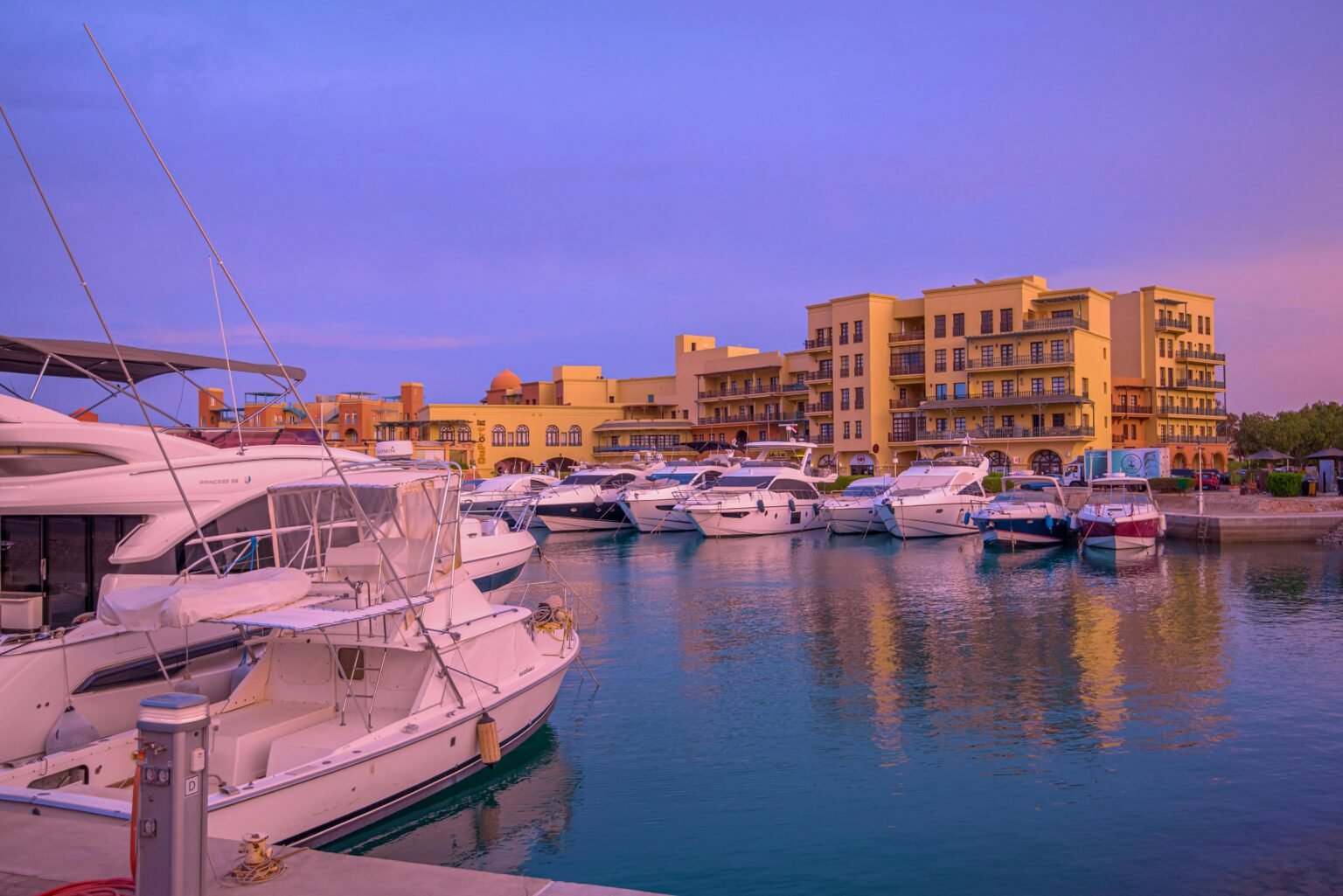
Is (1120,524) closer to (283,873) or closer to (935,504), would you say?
(935,504)

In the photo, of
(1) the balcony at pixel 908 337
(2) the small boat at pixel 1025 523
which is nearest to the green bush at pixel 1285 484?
(2) the small boat at pixel 1025 523

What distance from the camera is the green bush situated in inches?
1928

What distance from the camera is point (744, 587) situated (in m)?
29.7

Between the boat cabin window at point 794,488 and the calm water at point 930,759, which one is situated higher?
the boat cabin window at point 794,488

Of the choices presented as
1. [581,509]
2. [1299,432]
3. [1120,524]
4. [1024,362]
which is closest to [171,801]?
[1120,524]

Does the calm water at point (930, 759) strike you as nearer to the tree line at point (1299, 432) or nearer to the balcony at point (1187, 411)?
the balcony at point (1187, 411)

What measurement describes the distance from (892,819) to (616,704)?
19.2ft

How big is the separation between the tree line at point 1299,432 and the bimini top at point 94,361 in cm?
8725

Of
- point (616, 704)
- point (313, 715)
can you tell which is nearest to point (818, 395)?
point (616, 704)

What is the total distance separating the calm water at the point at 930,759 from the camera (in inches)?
412

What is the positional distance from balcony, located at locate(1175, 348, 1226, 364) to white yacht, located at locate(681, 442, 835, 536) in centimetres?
4687

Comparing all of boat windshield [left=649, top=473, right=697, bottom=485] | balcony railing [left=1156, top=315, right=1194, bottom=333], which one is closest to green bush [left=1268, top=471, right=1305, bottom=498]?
boat windshield [left=649, top=473, right=697, bottom=485]

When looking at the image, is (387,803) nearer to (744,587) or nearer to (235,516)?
(235,516)

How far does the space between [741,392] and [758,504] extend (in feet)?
139
